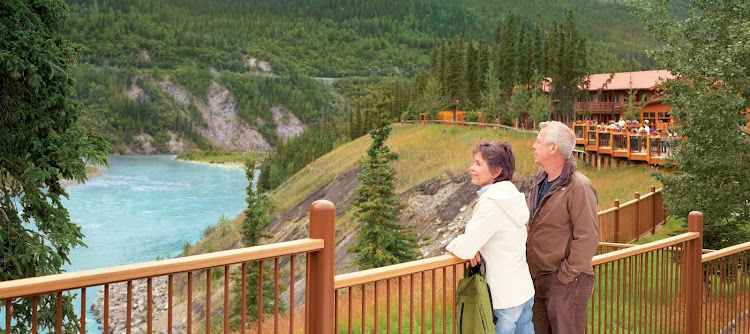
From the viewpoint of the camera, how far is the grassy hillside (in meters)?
33.0

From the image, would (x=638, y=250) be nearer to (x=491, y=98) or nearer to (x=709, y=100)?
(x=709, y=100)

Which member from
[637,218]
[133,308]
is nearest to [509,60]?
[133,308]

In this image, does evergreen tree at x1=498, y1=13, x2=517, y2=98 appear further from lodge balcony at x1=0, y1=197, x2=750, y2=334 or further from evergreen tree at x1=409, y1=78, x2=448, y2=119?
lodge balcony at x1=0, y1=197, x2=750, y2=334

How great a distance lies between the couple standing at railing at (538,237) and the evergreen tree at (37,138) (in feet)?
38.3

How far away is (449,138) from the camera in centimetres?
6419

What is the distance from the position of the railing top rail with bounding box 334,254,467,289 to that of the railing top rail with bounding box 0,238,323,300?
320 millimetres

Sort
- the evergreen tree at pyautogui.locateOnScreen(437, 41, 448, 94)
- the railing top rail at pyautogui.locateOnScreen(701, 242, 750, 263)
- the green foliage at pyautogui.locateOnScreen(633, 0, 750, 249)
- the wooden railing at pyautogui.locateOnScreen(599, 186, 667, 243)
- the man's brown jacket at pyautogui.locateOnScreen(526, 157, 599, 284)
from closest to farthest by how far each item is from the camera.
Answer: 1. the man's brown jacket at pyautogui.locateOnScreen(526, 157, 599, 284)
2. the railing top rail at pyautogui.locateOnScreen(701, 242, 750, 263)
3. the green foliage at pyautogui.locateOnScreen(633, 0, 750, 249)
4. the wooden railing at pyautogui.locateOnScreen(599, 186, 667, 243)
5. the evergreen tree at pyautogui.locateOnScreen(437, 41, 448, 94)

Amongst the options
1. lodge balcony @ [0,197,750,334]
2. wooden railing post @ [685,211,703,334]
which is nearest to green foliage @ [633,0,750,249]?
lodge balcony @ [0,197,750,334]

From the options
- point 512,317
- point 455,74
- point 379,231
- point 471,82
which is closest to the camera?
point 512,317

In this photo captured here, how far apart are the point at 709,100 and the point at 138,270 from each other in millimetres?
11115

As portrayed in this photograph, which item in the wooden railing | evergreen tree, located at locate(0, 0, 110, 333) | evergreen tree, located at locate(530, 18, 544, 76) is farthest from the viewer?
evergreen tree, located at locate(530, 18, 544, 76)

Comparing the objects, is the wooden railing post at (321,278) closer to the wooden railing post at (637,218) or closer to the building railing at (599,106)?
the wooden railing post at (637,218)

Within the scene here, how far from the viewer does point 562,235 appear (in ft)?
15.4

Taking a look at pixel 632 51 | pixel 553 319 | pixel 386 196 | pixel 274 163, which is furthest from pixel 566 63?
pixel 632 51
